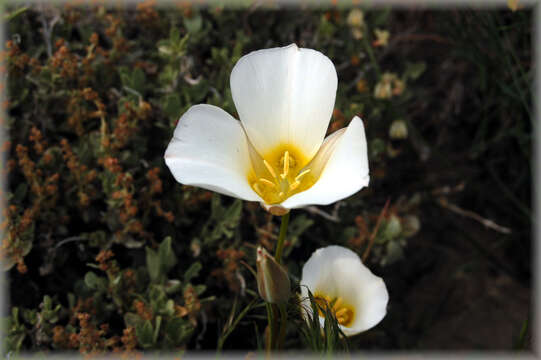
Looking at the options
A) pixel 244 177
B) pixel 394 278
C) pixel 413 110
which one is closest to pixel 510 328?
pixel 394 278

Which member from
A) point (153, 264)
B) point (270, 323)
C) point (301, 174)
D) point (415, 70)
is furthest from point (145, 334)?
point (415, 70)

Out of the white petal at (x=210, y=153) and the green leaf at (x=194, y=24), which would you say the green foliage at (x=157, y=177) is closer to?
the green leaf at (x=194, y=24)

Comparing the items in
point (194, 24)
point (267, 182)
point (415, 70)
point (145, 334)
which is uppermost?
point (194, 24)

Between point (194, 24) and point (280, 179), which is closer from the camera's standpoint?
A: point (280, 179)

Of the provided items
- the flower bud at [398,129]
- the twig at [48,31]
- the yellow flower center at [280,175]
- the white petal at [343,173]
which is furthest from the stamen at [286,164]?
the twig at [48,31]

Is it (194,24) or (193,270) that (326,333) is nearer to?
(193,270)

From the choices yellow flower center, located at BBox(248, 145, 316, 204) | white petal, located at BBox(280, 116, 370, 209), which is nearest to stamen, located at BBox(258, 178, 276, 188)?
yellow flower center, located at BBox(248, 145, 316, 204)

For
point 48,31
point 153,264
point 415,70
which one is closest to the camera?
point 153,264

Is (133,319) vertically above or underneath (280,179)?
underneath

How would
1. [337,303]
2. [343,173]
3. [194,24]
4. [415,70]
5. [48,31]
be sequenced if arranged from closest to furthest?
[343,173] < [337,303] < [48,31] < [194,24] < [415,70]
